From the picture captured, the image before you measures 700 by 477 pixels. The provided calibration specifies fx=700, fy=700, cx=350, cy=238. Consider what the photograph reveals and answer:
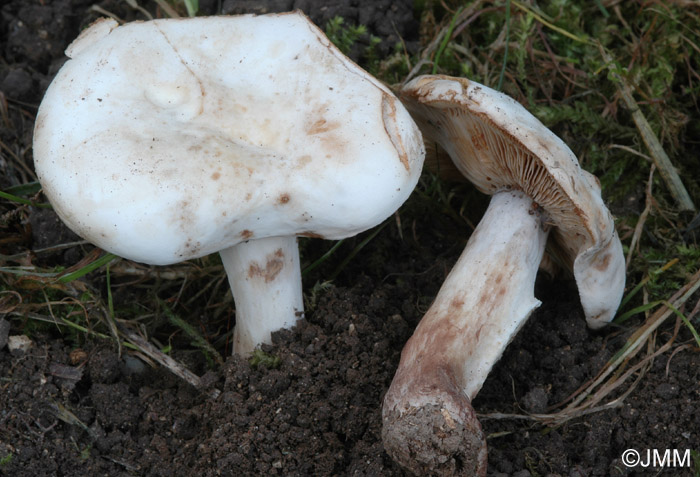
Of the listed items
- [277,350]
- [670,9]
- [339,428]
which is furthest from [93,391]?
[670,9]

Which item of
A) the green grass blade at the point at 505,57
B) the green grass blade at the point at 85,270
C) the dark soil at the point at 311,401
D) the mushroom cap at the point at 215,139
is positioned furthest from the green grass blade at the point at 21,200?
the green grass blade at the point at 505,57

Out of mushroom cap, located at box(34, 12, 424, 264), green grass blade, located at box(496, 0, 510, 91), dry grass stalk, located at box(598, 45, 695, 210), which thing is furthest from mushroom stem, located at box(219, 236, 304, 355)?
dry grass stalk, located at box(598, 45, 695, 210)

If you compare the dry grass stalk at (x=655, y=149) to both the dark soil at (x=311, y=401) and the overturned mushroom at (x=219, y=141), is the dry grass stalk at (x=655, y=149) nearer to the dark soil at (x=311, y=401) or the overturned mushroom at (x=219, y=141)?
the dark soil at (x=311, y=401)

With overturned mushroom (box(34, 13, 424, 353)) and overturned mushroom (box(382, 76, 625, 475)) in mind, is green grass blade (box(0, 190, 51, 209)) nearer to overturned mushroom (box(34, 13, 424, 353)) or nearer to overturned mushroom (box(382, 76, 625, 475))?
overturned mushroom (box(34, 13, 424, 353))

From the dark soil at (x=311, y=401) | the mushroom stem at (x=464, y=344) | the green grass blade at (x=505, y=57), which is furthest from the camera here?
the green grass blade at (x=505, y=57)

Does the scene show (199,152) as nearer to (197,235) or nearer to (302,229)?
(197,235)

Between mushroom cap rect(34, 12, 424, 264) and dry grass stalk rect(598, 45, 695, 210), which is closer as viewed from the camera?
mushroom cap rect(34, 12, 424, 264)

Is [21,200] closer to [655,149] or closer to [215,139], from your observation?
[215,139]

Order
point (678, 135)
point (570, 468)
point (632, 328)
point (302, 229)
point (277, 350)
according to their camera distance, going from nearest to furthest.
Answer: point (302, 229)
point (570, 468)
point (277, 350)
point (632, 328)
point (678, 135)
